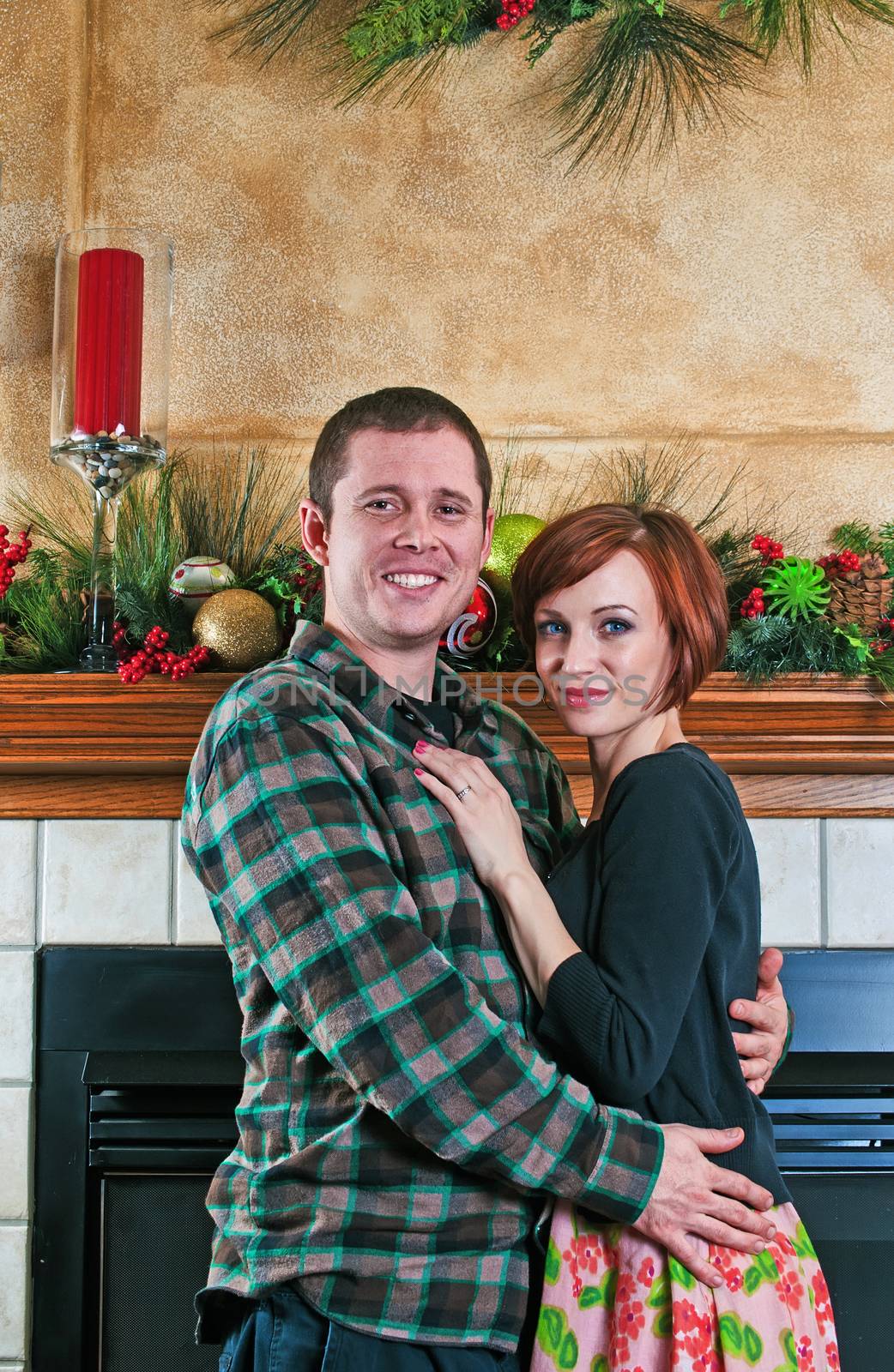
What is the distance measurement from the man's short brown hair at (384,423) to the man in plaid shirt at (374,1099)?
0.86ft

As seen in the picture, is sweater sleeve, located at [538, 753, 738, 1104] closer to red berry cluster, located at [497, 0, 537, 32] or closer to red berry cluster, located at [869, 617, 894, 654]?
red berry cluster, located at [869, 617, 894, 654]

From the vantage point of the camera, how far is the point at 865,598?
157 cm

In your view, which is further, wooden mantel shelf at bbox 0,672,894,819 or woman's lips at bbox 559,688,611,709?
wooden mantel shelf at bbox 0,672,894,819

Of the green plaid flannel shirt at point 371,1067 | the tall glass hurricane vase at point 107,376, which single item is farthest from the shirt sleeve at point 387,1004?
the tall glass hurricane vase at point 107,376

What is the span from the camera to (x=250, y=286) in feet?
6.13

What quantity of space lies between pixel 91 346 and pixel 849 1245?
64.2 inches

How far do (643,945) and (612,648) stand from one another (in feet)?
1.00

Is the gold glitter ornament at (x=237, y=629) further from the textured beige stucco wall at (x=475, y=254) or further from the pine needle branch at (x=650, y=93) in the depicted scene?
the pine needle branch at (x=650, y=93)

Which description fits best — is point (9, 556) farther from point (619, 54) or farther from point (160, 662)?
point (619, 54)

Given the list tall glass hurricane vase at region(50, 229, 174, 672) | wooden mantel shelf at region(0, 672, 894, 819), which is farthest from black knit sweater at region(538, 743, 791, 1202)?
tall glass hurricane vase at region(50, 229, 174, 672)

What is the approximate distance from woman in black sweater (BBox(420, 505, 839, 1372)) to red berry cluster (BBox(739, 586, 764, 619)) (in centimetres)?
34

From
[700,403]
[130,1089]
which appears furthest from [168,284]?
[130,1089]

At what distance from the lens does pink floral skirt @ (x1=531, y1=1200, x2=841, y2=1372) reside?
1.00 meters

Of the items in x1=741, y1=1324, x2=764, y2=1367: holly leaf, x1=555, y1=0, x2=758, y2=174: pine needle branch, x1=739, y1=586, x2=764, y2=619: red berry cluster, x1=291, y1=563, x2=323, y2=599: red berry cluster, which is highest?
x1=555, y1=0, x2=758, y2=174: pine needle branch
